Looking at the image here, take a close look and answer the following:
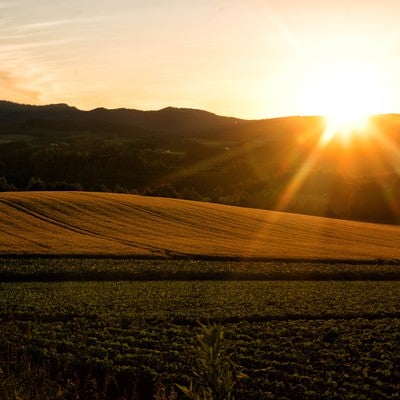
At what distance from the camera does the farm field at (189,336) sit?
15.5 metres

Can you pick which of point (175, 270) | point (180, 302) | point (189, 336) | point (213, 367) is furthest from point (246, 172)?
point (213, 367)

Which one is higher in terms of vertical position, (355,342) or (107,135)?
(107,135)

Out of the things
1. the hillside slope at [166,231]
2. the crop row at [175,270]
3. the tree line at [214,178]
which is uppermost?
the tree line at [214,178]

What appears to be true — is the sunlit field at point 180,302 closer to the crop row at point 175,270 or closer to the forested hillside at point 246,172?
the crop row at point 175,270

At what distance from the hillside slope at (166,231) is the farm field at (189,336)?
10356mm

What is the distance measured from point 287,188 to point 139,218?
170ft

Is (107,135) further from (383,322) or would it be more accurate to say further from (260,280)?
(383,322)

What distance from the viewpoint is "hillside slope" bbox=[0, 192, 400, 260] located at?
43.9 meters

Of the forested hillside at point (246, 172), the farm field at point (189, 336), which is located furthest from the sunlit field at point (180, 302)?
the forested hillside at point (246, 172)

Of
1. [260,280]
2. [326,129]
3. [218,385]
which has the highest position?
[326,129]

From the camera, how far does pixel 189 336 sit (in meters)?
20.8

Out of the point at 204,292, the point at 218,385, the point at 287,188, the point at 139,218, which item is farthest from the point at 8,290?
the point at 287,188

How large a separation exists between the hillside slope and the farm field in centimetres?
1036

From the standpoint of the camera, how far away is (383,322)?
24.6 m
